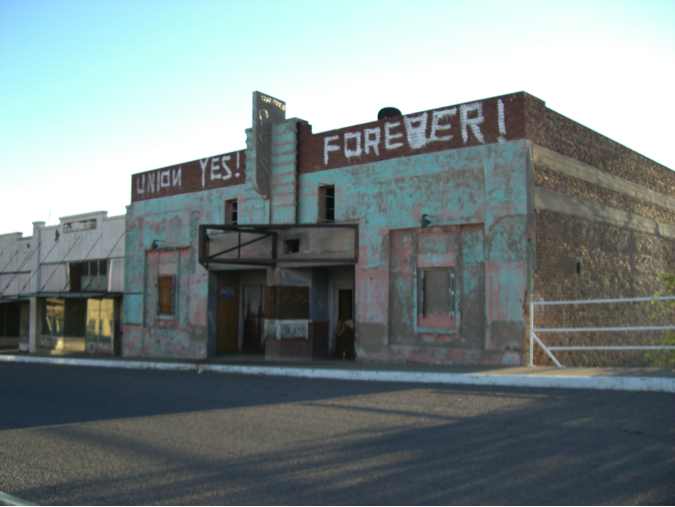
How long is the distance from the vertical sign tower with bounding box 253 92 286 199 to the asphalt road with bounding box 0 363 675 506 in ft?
29.8

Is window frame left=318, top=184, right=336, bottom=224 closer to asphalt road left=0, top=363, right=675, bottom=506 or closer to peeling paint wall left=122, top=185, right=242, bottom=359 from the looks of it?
peeling paint wall left=122, top=185, right=242, bottom=359

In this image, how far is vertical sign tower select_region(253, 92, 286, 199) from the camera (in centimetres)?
1797

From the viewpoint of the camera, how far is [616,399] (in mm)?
8039

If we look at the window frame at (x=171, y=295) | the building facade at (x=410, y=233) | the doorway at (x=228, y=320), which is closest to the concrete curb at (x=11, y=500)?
the building facade at (x=410, y=233)

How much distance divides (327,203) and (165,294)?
7.67 metres

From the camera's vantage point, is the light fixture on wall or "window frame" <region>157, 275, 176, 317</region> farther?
"window frame" <region>157, 275, 176, 317</region>

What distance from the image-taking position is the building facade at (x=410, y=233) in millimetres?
13695

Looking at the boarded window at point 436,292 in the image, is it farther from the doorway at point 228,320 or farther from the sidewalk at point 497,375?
the doorway at point 228,320

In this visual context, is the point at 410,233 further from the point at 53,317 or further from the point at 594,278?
the point at 53,317

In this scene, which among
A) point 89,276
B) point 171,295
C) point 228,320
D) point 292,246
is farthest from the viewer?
point 89,276

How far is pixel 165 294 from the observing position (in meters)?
21.5

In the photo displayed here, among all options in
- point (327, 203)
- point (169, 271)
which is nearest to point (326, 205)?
point (327, 203)

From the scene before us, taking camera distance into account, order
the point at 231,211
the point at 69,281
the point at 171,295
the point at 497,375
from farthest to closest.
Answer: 1. the point at 69,281
2. the point at 171,295
3. the point at 231,211
4. the point at 497,375

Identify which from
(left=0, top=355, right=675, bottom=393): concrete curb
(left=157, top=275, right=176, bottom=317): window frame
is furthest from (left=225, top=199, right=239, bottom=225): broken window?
(left=0, top=355, right=675, bottom=393): concrete curb
